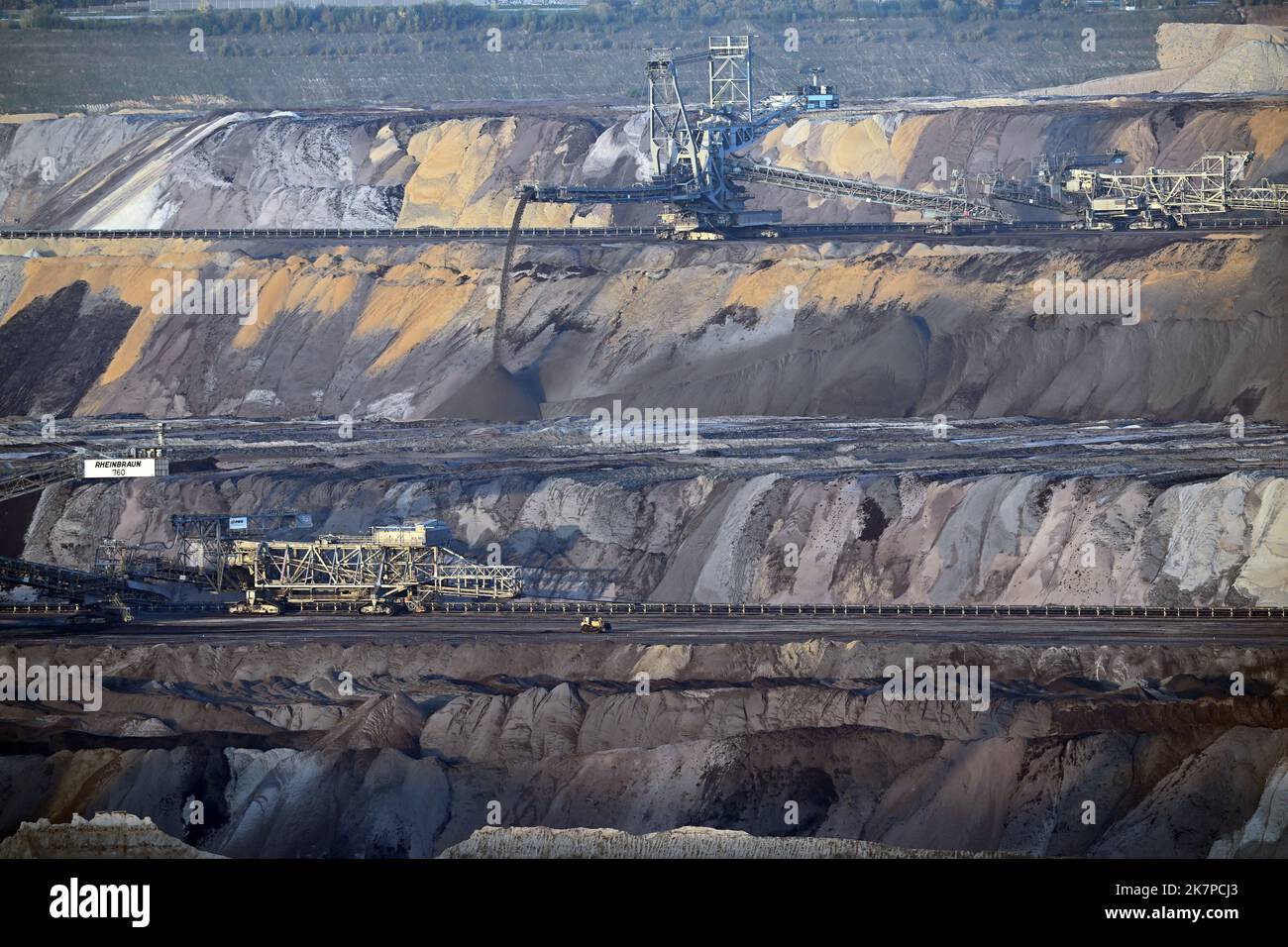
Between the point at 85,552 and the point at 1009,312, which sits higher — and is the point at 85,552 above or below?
below

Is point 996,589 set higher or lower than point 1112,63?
lower

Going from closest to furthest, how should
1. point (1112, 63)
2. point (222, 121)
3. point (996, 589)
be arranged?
point (996, 589) → point (222, 121) → point (1112, 63)

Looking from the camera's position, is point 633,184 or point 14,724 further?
point 633,184

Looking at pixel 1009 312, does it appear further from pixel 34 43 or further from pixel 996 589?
pixel 34 43

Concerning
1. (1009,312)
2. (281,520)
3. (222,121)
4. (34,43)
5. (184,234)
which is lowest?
(281,520)

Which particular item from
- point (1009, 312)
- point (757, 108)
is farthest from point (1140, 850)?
point (757, 108)
